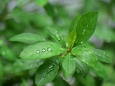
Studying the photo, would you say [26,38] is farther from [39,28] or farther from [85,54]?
[39,28]

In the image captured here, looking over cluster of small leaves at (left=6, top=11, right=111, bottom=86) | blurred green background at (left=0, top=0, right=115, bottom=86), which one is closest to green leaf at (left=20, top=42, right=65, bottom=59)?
cluster of small leaves at (left=6, top=11, right=111, bottom=86)

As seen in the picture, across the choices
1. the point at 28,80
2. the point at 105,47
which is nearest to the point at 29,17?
the point at 28,80

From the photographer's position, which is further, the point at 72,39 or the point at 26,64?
the point at 26,64

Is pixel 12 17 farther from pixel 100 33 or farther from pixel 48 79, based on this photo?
pixel 48 79

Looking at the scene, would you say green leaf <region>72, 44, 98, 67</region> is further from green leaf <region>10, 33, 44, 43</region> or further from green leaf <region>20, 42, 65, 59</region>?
green leaf <region>10, 33, 44, 43</region>

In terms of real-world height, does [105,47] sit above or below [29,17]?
below

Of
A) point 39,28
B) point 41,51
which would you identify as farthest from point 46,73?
point 39,28
